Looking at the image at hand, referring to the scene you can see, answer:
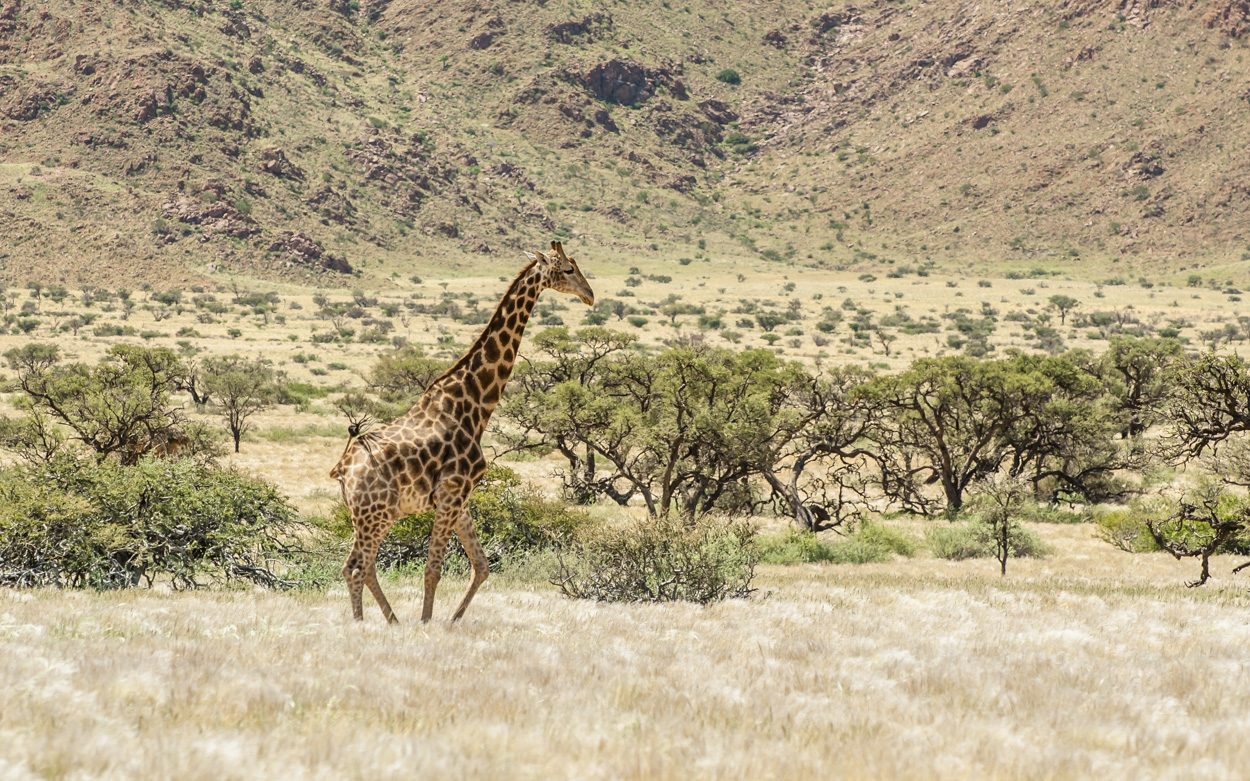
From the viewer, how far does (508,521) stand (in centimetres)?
1883

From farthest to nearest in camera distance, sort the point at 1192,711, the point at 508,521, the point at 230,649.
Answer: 1. the point at 508,521
2. the point at 230,649
3. the point at 1192,711

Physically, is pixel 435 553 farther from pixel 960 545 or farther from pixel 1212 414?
pixel 960 545

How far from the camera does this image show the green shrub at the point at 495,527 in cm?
1669

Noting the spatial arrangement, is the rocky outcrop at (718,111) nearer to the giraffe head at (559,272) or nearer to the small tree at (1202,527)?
the small tree at (1202,527)

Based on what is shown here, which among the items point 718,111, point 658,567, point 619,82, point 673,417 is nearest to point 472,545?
point 658,567

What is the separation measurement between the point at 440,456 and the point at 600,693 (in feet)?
10.4

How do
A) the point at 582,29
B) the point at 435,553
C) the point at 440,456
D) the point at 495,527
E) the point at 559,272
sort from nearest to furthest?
the point at 440,456
the point at 435,553
the point at 559,272
the point at 495,527
the point at 582,29

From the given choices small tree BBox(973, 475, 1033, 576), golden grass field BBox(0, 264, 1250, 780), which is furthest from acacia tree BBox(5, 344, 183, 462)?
small tree BBox(973, 475, 1033, 576)

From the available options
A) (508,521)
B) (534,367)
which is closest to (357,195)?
(534,367)

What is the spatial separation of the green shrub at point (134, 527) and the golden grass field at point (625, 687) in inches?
54.6

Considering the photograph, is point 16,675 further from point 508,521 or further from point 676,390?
point 676,390

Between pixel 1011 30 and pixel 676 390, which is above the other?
pixel 1011 30

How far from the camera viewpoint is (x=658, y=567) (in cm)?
1321

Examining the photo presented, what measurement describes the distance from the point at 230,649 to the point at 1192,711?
7026 mm
